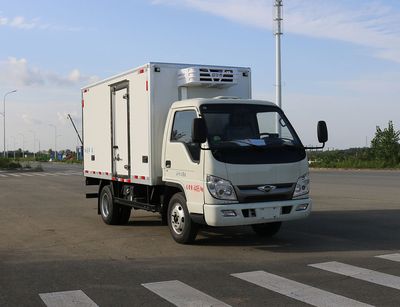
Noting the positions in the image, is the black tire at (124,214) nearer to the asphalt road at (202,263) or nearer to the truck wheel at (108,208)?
the truck wheel at (108,208)

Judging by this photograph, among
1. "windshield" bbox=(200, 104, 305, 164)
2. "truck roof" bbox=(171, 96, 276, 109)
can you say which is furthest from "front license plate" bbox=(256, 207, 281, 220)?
"truck roof" bbox=(171, 96, 276, 109)

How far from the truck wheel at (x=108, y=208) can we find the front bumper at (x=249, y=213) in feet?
13.4

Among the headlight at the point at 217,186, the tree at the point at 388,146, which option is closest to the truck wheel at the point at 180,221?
the headlight at the point at 217,186

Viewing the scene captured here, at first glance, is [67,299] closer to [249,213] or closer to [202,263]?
[202,263]

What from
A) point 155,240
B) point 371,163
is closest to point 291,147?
point 155,240

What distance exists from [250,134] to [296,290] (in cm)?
364

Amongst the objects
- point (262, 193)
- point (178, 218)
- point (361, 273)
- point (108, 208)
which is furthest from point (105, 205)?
point (361, 273)

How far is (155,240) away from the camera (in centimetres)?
1007

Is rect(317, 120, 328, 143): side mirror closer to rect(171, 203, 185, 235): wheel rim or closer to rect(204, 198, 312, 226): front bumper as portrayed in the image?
rect(204, 198, 312, 226): front bumper

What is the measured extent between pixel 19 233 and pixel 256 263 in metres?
5.72

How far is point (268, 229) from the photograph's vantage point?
10266 mm

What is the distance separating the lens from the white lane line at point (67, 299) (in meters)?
5.92

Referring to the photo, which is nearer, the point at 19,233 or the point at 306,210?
the point at 306,210

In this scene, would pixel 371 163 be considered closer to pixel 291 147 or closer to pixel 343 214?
pixel 343 214
